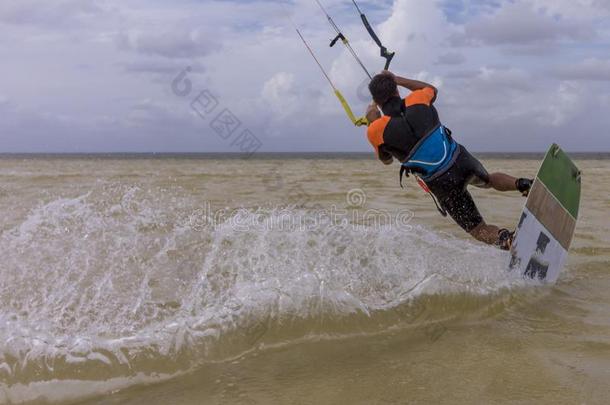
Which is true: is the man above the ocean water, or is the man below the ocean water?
above

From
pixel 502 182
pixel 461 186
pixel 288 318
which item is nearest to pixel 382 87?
pixel 461 186

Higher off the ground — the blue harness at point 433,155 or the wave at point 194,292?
the blue harness at point 433,155

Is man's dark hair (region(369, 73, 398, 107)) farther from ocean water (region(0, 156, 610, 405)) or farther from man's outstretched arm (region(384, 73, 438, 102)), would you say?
ocean water (region(0, 156, 610, 405))

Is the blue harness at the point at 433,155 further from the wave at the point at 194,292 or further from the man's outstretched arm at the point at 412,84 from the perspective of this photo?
the wave at the point at 194,292

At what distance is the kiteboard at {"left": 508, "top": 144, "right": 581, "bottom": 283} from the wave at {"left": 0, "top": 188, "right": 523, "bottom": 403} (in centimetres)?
31

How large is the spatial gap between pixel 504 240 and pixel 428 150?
1191 millimetres

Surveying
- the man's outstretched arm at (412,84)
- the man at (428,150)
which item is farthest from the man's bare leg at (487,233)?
the man's outstretched arm at (412,84)

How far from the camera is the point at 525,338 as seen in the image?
4.02m

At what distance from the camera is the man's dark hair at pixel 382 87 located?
5.58 metres

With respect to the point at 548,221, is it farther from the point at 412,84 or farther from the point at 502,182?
the point at 412,84

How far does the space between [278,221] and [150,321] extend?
2.31m

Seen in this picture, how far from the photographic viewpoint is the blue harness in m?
5.61

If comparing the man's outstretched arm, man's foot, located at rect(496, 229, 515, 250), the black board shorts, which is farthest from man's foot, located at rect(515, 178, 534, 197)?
the man's outstretched arm

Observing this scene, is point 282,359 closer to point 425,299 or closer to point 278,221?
point 425,299
